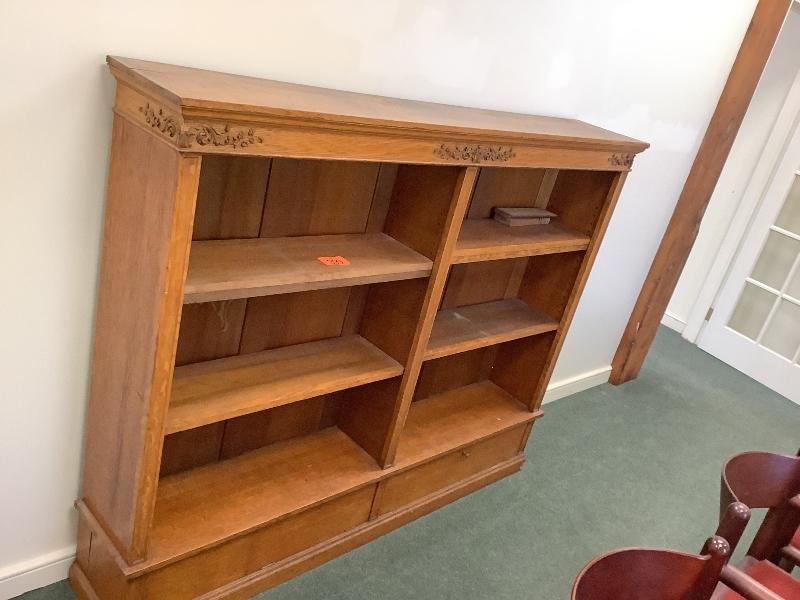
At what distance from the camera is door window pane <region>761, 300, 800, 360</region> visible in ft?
13.6

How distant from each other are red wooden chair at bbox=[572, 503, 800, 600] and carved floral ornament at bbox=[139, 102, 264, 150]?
3.29 ft

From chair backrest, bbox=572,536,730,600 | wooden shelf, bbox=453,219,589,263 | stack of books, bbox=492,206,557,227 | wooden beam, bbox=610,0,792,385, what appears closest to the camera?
chair backrest, bbox=572,536,730,600

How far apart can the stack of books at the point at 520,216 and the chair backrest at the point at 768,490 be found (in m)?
1.02

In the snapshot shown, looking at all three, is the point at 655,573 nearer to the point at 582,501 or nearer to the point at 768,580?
the point at 768,580

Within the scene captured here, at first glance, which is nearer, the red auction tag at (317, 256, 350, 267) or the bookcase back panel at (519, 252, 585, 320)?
the red auction tag at (317, 256, 350, 267)

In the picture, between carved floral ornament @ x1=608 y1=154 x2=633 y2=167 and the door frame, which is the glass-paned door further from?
carved floral ornament @ x1=608 y1=154 x2=633 y2=167

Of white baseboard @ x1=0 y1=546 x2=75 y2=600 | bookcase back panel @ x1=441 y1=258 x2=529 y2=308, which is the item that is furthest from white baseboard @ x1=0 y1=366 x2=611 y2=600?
bookcase back panel @ x1=441 y1=258 x2=529 y2=308

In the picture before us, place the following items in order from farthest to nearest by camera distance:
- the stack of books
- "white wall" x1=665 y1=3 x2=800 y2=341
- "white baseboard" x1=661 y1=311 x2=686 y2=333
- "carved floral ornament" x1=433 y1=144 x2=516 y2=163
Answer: "white baseboard" x1=661 y1=311 x2=686 y2=333, "white wall" x1=665 y1=3 x2=800 y2=341, the stack of books, "carved floral ornament" x1=433 y1=144 x2=516 y2=163

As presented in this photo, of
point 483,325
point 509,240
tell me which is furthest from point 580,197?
point 483,325

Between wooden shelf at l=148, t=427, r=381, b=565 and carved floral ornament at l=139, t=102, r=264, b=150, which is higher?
carved floral ornament at l=139, t=102, r=264, b=150

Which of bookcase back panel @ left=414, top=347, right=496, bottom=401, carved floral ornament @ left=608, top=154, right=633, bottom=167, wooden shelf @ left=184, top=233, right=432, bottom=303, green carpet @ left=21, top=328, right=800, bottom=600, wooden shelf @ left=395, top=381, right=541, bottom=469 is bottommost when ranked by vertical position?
green carpet @ left=21, top=328, right=800, bottom=600

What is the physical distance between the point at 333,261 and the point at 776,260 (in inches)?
139

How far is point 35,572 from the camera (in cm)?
179

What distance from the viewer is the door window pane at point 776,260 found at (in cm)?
412
